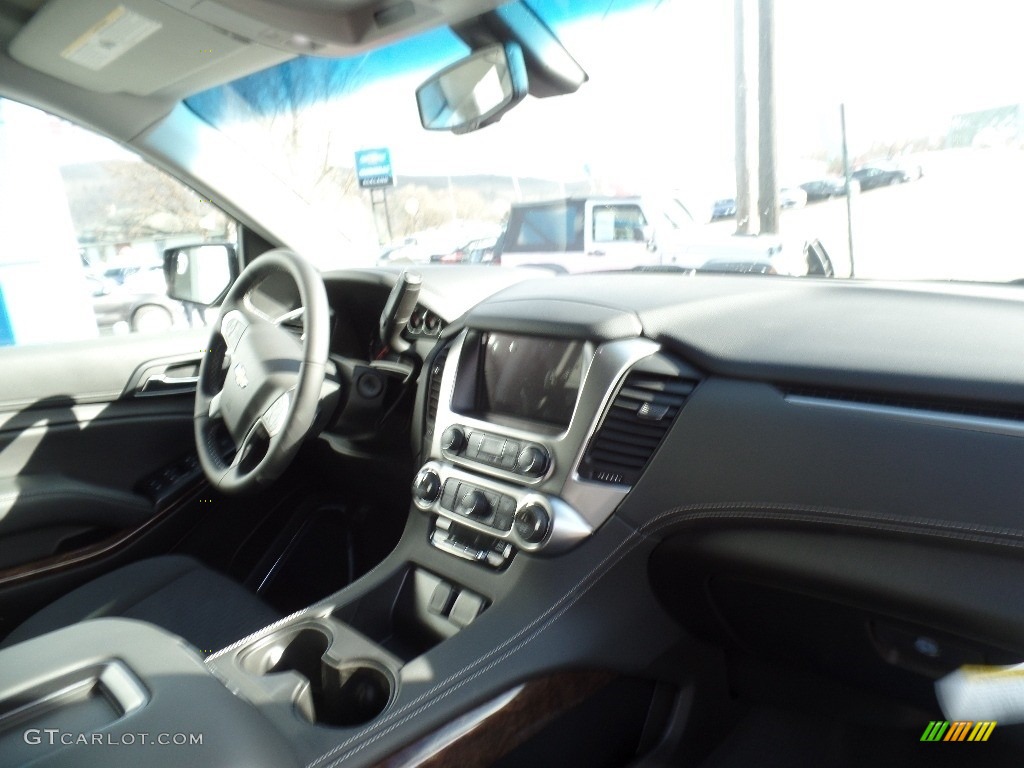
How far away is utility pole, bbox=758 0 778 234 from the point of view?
188 cm

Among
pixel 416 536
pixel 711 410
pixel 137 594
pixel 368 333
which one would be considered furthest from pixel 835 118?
pixel 137 594

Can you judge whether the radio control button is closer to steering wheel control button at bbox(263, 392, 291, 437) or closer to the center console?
the center console

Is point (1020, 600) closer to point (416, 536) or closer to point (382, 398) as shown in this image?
point (416, 536)

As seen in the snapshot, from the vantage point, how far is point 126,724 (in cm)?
121

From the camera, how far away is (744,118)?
198cm

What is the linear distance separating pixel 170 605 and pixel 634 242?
5.26 feet

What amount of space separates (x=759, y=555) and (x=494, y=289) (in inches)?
51.4

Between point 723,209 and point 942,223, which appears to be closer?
point 942,223

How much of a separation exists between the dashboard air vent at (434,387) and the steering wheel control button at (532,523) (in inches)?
19.3

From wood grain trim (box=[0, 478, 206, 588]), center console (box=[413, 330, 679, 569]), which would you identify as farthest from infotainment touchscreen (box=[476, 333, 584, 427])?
wood grain trim (box=[0, 478, 206, 588])

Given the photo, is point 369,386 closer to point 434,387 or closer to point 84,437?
point 434,387

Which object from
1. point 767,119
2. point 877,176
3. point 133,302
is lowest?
point 133,302

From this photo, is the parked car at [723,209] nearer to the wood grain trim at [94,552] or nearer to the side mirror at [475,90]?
the side mirror at [475,90]

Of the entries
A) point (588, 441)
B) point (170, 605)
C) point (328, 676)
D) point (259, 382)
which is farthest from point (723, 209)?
point (170, 605)
